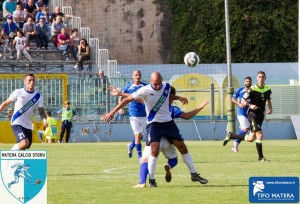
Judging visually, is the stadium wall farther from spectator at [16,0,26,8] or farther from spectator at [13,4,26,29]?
spectator at [13,4,26,29]

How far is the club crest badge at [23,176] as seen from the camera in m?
13.2

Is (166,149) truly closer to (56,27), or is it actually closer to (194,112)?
(194,112)

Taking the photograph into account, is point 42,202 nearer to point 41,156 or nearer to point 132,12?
point 41,156

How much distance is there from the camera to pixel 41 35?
50156 mm

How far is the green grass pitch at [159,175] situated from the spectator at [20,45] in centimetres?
1459

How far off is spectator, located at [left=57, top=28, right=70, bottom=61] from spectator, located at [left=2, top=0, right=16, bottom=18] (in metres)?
3.17

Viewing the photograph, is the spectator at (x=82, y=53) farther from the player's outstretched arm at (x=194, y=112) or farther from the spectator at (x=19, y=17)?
the player's outstretched arm at (x=194, y=112)

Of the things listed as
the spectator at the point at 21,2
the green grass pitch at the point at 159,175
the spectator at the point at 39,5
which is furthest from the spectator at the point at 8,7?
the green grass pitch at the point at 159,175

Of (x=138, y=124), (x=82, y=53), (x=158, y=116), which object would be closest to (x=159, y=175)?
(x=158, y=116)

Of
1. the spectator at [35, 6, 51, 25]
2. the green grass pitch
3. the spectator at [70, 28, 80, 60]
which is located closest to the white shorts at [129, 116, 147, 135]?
the green grass pitch

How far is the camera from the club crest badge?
13227 mm

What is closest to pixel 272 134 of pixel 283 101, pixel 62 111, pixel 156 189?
pixel 283 101

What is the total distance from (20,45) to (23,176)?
36067 millimetres

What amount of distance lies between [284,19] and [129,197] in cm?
4236
